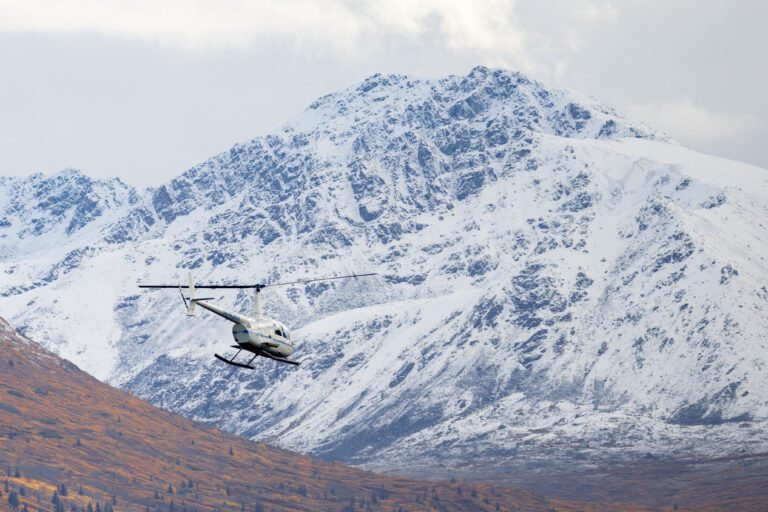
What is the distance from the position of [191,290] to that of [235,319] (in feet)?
27.0

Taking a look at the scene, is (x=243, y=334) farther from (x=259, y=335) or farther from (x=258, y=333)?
(x=259, y=335)

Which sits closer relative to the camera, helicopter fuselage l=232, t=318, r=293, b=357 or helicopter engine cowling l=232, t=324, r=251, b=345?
helicopter engine cowling l=232, t=324, r=251, b=345

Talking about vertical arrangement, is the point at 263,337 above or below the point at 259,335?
below

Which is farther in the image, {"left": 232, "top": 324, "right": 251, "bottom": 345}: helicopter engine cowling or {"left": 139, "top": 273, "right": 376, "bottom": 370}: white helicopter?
{"left": 139, "top": 273, "right": 376, "bottom": 370}: white helicopter

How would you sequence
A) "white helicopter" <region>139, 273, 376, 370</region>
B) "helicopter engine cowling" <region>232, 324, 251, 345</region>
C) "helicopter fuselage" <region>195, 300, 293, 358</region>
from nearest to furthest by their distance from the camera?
"helicopter engine cowling" <region>232, 324, 251, 345</region> → "white helicopter" <region>139, 273, 376, 370</region> → "helicopter fuselage" <region>195, 300, 293, 358</region>

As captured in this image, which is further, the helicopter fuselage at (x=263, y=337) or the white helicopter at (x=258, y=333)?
the helicopter fuselage at (x=263, y=337)

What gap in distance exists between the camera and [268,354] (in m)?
196

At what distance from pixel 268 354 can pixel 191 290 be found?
39.4ft

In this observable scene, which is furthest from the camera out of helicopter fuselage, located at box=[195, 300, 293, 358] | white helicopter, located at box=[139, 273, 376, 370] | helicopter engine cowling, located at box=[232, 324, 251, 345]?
helicopter fuselage, located at box=[195, 300, 293, 358]

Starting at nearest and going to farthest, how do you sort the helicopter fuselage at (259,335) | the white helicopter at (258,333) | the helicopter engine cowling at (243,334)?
1. the helicopter engine cowling at (243,334)
2. the white helicopter at (258,333)
3. the helicopter fuselage at (259,335)

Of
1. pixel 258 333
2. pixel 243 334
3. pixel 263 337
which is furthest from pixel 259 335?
pixel 243 334

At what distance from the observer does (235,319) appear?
192 m

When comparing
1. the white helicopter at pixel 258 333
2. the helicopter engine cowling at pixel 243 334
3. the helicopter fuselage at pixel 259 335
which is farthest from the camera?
the helicopter fuselage at pixel 259 335

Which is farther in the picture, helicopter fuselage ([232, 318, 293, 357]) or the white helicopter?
helicopter fuselage ([232, 318, 293, 357])
